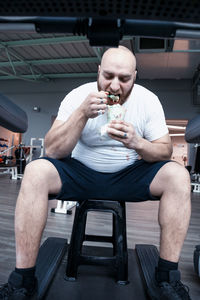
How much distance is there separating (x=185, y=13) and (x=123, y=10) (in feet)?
0.33

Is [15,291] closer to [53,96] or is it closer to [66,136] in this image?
[66,136]

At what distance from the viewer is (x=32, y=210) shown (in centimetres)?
80

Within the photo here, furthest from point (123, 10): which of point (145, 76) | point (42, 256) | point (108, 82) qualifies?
point (145, 76)

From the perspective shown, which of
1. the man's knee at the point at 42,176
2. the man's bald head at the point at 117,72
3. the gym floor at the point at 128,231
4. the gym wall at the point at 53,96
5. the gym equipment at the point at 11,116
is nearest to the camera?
the gym equipment at the point at 11,116

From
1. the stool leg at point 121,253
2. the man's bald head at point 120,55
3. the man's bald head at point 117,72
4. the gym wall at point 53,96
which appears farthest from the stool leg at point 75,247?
the gym wall at point 53,96

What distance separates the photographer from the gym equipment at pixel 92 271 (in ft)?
2.89

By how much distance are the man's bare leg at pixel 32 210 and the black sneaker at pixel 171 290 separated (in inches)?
16.8

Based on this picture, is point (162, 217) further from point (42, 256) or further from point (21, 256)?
point (42, 256)

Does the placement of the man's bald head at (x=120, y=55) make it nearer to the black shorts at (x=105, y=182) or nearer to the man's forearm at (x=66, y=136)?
the man's forearm at (x=66, y=136)

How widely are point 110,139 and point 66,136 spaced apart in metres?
0.22

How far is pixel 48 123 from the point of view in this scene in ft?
25.6

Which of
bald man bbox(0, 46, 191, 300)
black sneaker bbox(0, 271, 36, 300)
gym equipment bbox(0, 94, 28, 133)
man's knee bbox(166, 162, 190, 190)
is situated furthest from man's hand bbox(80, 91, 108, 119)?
black sneaker bbox(0, 271, 36, 300)

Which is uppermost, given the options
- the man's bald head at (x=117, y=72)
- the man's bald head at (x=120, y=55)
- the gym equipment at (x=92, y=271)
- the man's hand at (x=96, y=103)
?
the man's bald head at (x=120, y=55)

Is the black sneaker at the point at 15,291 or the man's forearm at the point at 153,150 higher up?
the man's forearm at the point at 153,150
